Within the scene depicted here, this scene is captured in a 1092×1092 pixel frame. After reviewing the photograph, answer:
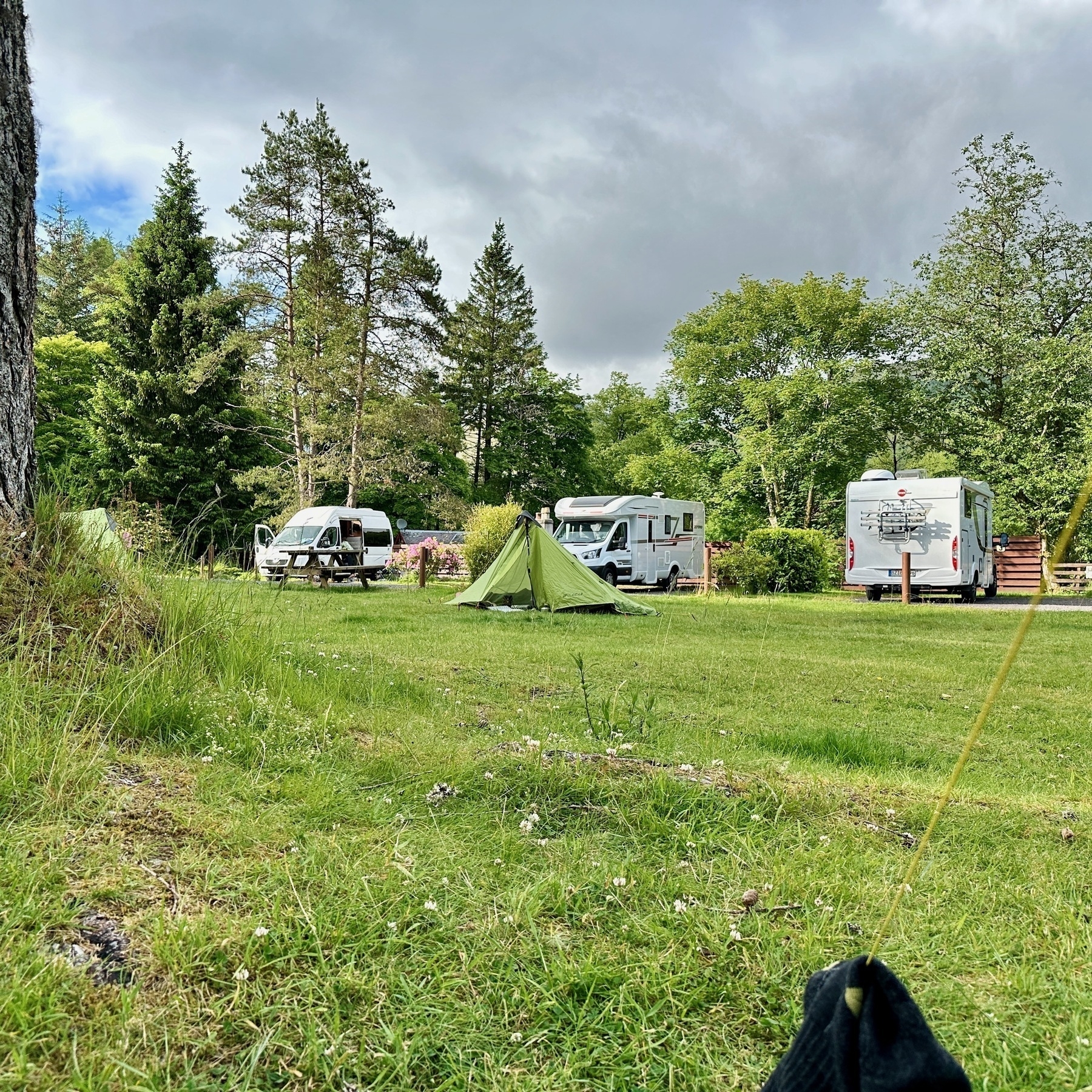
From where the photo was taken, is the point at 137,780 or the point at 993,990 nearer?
the point at 993,990

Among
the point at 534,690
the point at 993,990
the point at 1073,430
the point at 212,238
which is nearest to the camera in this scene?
the point at 993,990

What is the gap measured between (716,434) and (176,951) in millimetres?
34569

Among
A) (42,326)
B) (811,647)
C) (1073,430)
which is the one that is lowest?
(811,647)

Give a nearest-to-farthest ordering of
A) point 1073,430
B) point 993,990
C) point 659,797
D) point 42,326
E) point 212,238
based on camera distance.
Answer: point 993,990, point 659,797, point 1073,430, point 212,238, point 42,326

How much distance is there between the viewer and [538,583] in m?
12.8

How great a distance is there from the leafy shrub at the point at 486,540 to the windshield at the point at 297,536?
221 inches

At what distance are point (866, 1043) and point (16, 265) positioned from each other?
414 cm

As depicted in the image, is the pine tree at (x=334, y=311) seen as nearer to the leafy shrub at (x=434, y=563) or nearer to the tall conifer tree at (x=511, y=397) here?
the leafy shrub at (x=434, y=563)

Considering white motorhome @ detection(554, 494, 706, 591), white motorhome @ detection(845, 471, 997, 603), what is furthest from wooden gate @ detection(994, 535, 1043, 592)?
white motorhome @ detection(554, 494, 706, 591)

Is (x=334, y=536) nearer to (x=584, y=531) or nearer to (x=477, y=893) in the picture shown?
(x=584, y=531)

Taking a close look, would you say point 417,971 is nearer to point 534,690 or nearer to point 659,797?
point 659,797

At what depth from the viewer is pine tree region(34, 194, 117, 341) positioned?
112 ft

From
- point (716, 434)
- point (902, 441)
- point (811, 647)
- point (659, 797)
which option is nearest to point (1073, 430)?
point (902, 441)

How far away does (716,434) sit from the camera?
114 ft
